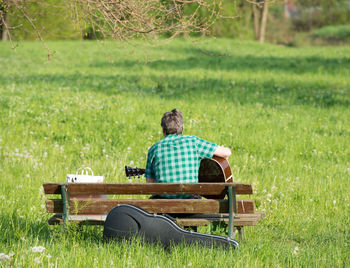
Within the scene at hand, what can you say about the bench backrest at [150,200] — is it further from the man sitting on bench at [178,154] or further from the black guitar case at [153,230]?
the man sitting on bench at [178,154]

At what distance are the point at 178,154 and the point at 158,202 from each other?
553mm

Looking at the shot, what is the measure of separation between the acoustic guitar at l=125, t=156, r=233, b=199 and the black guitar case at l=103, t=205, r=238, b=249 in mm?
664

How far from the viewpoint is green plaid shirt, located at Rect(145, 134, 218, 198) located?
4516mm

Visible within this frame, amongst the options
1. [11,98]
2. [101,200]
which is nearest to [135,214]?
[101,200]

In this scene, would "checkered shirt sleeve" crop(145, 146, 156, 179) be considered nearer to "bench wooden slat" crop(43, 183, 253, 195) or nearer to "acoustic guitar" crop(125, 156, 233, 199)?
"acoustic guitar" crop(125, 156, 233, 199)

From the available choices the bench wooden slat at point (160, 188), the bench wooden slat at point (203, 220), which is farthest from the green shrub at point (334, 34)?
the bench wooden slat at point (160, 188)

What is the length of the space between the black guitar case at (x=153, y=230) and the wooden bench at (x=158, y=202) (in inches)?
6.2

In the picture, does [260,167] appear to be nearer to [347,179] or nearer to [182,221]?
[347,179]

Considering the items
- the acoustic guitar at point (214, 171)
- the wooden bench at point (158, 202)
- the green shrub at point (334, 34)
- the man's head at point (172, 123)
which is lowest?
the wooden bench at point (158, 202)

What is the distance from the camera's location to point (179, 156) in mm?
4512

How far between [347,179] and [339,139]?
2.90 metres

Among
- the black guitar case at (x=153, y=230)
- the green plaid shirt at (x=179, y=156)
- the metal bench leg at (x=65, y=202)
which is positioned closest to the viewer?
the black guitar case at (x=153, y=230)

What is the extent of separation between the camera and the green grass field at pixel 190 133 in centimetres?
412

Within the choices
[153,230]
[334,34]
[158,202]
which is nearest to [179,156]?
[158,202]
